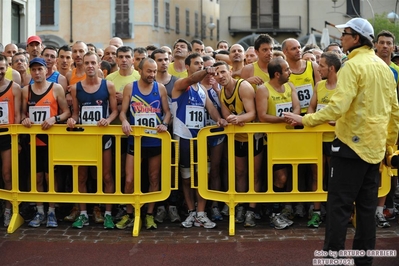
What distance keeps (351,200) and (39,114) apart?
418 cm

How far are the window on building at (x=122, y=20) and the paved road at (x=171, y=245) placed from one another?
1383 inches

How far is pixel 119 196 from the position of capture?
26.6ft

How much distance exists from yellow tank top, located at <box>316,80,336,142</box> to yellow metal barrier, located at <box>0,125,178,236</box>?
1.84m

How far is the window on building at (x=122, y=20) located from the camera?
140 feet

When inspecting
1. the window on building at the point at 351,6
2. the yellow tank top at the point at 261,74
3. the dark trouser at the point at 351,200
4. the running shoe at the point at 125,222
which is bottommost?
the running shoe at the point at 125,222

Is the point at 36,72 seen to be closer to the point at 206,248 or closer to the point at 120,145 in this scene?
the point at 120,145

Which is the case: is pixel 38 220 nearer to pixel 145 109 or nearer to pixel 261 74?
pixel 145 109

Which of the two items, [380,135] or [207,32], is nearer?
[380,135]

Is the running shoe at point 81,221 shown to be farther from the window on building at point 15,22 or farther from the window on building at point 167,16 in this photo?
the window on building at point 167,16

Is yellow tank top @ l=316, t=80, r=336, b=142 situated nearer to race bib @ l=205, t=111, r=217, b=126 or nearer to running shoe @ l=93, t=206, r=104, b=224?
race bib @ l=205, t=111, r=217, b=126

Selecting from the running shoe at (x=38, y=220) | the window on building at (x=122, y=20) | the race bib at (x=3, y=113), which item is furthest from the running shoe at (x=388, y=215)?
the window on building at (x=122, y=20)

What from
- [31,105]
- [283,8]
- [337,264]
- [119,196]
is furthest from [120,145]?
[283,8]

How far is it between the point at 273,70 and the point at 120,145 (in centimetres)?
203

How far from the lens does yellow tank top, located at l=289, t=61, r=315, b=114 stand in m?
8.52
